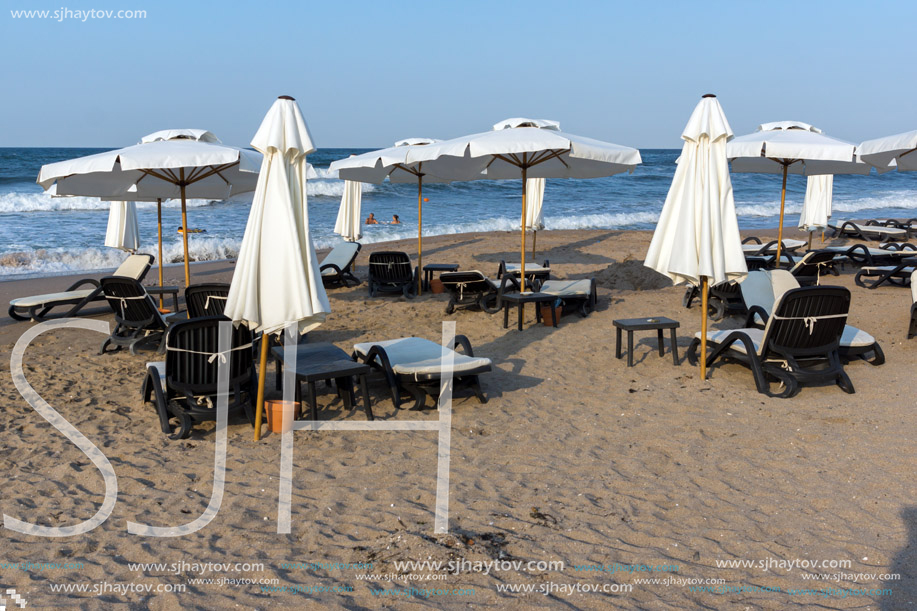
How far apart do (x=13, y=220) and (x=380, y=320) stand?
74.5 ft

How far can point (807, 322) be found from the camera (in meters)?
5.78

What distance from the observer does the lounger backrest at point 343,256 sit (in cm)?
1190

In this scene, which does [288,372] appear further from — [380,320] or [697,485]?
[380,320]

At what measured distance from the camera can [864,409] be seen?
17.8 feet

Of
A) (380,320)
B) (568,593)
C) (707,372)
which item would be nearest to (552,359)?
(707,372)

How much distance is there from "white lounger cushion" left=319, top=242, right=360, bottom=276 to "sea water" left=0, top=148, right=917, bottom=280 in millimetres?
1339

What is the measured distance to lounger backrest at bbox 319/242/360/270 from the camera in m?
11.9

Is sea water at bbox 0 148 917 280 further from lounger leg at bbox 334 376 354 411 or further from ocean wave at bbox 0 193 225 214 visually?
lounger leg at bbox 334 376 354 411

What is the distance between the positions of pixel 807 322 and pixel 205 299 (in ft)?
18.6

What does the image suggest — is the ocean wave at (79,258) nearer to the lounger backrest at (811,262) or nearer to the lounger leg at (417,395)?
the lounger leg at (417,395)

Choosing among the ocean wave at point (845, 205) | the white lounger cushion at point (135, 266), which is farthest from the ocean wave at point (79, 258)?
the ocean wave at point (845, 205)

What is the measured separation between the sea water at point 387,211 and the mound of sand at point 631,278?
4990 millimetres

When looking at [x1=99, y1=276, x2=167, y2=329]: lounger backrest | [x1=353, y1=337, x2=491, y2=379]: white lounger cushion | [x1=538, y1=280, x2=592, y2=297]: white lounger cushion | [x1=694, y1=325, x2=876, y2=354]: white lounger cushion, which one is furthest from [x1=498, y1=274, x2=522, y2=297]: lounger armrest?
[x1=99, y1=276, x2=167, y2=329]: lounger backrest

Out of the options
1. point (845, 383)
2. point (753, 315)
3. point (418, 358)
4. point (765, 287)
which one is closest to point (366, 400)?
point (418, 358)
